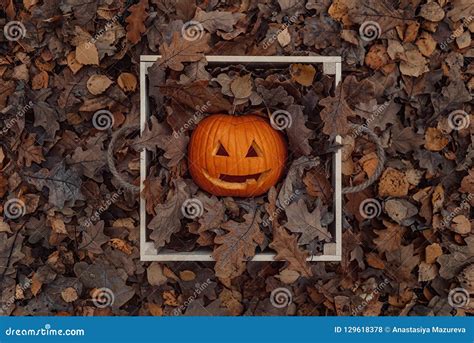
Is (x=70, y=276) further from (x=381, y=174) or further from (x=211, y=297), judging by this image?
(x=381, y=174)

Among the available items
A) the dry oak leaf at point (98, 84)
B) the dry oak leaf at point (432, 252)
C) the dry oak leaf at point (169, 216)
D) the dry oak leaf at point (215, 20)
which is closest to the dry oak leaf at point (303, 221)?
the dry oak leaf at point (169, 216)

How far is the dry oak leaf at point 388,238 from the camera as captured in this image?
2.29m

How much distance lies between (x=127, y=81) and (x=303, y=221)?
0.88 meters

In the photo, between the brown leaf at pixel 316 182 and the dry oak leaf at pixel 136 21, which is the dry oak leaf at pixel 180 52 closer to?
the dry oak leaf at pixel 136 21

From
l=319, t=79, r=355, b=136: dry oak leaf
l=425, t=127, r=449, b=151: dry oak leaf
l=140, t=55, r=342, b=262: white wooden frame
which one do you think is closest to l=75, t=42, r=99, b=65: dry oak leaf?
l=140, t=55, r=342, b=262: white wooden frame

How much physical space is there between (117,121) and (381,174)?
107 centimetres

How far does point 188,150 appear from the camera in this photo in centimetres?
206

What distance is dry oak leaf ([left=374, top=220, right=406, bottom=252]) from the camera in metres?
2.29

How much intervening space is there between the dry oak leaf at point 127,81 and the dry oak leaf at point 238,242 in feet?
2.24

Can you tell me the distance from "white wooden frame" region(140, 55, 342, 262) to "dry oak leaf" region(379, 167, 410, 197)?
329 millimetres

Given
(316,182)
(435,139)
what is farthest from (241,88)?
(435,139)

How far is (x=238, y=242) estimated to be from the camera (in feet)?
6.66

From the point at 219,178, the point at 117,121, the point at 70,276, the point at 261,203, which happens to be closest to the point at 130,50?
the point at 117,121

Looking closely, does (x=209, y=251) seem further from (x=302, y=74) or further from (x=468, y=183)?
(x=468, y=183)
